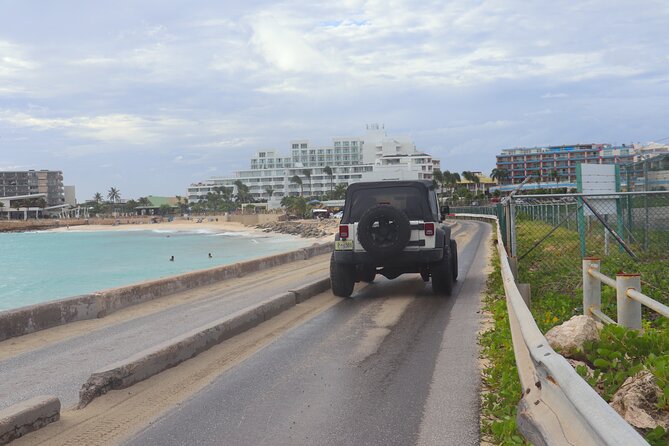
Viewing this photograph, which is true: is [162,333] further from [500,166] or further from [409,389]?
[500,166]

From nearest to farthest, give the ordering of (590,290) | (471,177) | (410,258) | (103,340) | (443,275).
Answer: (590,290) < (103,340) < (410,258) < (443,275) < (471,177)

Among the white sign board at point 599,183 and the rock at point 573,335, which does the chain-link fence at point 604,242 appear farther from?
the rock at point 573,335

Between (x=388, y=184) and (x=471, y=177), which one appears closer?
(x=388, y=184)

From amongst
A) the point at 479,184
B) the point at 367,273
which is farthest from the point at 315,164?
the point at 367,273

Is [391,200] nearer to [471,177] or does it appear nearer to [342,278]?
[342,278]

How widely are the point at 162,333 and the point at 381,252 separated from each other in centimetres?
430

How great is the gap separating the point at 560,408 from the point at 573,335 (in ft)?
9.41

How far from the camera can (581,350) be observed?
572 cm

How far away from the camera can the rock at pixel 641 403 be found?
12.7ft

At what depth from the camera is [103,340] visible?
30.5 feet

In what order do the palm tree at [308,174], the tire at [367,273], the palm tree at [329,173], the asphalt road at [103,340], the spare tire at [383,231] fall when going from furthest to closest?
the palm tree at [308,174] < the palm tree at [329,173] < the tire at [367,273] < the spare tire at [383,231] < the asphalt road at [103,340]

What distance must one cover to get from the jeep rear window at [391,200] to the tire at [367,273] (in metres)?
0.99

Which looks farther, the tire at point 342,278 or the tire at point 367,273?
the tire at point 342,278

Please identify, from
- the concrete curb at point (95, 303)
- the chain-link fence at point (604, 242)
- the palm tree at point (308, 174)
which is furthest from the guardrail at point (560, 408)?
the palm tree at point (308, 174)
